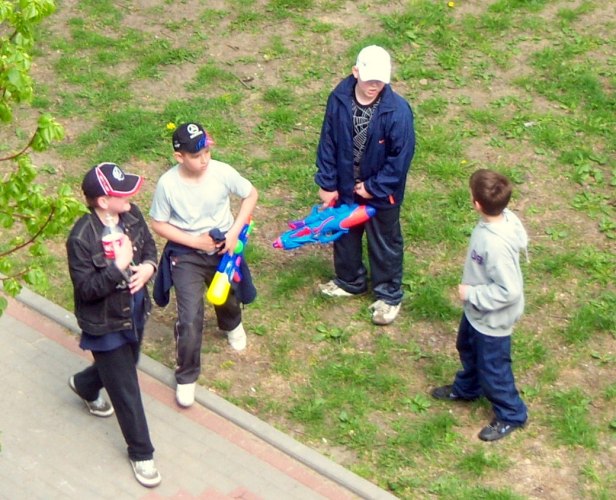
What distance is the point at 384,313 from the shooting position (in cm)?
739

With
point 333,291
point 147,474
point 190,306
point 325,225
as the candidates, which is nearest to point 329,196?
point 325,225

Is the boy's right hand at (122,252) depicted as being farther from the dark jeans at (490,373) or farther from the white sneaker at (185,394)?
the dark jeans at (490,373)

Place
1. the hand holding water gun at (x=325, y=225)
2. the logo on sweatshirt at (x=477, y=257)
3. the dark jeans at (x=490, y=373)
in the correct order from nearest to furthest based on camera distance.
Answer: the logo on sweatshirt at (x=477, y=257) < the dark jeans at (x=490, y=373) < the hand holding water gun at (x=325, y=225)

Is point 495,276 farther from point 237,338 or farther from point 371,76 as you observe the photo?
point 237,338

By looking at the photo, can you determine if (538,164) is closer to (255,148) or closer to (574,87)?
(574,87)

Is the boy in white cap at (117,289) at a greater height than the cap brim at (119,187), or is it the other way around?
the cap brim at (119,187)

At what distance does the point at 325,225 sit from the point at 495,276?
5.01 feet

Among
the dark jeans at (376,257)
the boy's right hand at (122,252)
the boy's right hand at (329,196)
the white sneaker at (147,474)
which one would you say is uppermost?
the boy's right hand at (122,252)

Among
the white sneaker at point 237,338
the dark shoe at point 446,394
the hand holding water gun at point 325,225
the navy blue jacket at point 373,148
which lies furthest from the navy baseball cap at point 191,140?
the dark shoe at point 446,394

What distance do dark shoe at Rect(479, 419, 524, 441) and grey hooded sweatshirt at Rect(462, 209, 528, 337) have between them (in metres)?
0.64

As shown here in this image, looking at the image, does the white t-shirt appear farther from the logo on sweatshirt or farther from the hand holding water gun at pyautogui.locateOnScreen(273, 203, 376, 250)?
the logo on sweatshirt

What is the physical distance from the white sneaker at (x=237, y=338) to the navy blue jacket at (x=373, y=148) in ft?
3.71

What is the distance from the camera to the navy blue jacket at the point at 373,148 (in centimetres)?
676

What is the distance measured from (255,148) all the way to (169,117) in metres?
0.89
